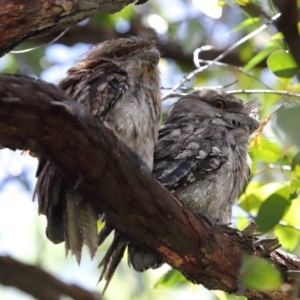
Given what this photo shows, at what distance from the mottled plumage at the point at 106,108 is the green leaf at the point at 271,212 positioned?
0.91m

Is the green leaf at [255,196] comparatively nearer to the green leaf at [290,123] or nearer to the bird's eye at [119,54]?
the bird's eye at [119,54]

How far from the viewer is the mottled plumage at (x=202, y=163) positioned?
10.4 feet

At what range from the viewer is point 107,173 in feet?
7.51

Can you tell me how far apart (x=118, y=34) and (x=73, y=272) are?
2.66 metres

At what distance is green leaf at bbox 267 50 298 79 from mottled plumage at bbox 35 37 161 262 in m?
0.76

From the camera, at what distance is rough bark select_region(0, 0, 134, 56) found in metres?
2.66

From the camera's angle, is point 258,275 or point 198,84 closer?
point 258,275

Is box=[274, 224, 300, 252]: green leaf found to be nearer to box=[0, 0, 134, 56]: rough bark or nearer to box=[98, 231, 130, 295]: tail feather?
box=[98, 231, 130, 295]: tail feather

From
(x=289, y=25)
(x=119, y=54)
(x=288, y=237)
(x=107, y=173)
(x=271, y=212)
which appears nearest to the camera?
(x=289, y=25)

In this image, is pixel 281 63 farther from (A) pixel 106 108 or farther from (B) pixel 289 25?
(B) pixel 289 25

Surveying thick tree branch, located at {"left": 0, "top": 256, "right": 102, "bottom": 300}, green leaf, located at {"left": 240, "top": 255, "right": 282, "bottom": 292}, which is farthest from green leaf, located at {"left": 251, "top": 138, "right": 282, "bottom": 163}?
green leaf, located at {"left": 240, "top": 255, "right": 282, "bottom": 292}

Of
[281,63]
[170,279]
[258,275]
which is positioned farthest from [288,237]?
[258,275]

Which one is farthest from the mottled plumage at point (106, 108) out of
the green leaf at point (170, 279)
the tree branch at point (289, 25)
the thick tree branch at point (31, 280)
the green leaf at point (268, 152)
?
the tree branch at point (289, 25)

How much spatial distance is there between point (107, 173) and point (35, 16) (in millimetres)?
881
